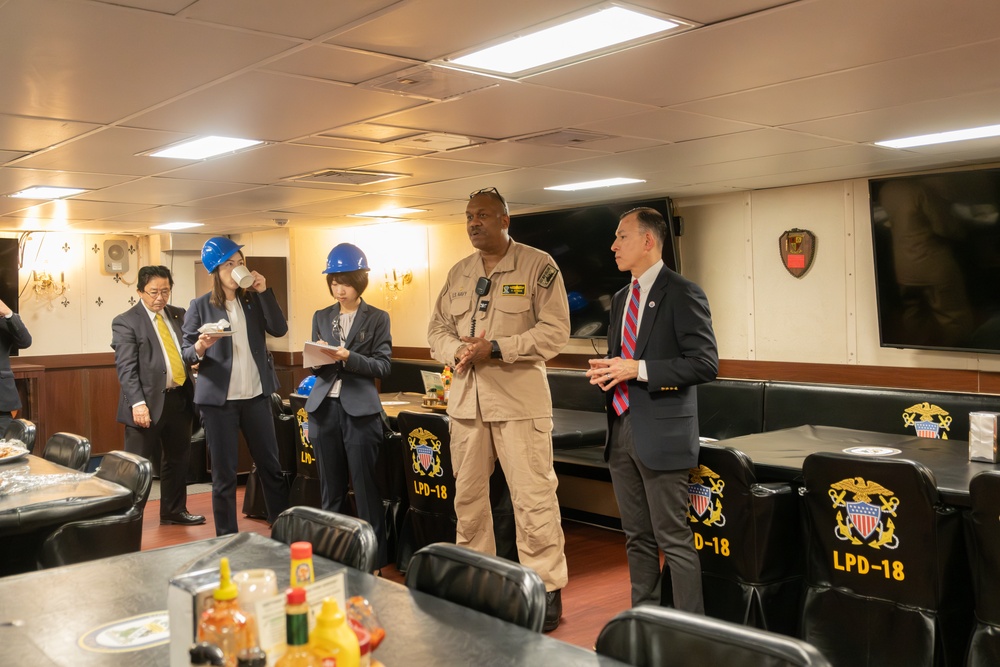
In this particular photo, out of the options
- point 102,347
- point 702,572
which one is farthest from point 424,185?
point 102,347

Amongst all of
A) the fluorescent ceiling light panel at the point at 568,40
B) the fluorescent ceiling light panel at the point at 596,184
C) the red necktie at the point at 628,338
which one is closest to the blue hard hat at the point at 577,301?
the fluorescent ceiling light panel at the point at 596,184

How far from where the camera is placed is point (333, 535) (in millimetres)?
2748

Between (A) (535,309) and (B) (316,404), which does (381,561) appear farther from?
(A) (535,309)

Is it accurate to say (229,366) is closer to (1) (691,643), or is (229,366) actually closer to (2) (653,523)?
(2) (653,523)

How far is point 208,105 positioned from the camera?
11.5 feet

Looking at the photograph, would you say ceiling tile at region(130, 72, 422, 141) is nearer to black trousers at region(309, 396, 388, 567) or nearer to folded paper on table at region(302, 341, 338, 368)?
folded paper on table at region(302, 341, 338, 368)

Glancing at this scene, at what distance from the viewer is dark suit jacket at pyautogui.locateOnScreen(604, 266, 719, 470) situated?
11.8ft

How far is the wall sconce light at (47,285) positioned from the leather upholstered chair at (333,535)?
7804 millimetres

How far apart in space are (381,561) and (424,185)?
2491 mm

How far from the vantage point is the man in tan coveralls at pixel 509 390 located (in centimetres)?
408

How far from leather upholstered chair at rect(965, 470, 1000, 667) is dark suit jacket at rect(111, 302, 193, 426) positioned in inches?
197

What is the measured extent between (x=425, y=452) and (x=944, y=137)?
3.13 m

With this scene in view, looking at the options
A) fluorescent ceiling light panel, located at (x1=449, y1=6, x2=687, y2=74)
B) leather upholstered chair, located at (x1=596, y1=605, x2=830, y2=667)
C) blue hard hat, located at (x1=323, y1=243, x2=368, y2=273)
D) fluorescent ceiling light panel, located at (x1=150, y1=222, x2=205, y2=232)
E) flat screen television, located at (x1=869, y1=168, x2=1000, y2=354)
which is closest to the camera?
leather upholstered chair, located at (x1=596, y1=605, x2=830, y2=667)

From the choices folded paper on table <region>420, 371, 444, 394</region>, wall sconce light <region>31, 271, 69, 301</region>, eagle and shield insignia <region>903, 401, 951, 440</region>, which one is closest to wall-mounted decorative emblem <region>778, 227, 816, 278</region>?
eagle and shield insignia <region>903, 401, 951, 440</region>
